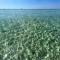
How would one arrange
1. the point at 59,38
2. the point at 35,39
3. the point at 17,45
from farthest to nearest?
the point at 59,38 → the point at 35,39 → the point at 17,45

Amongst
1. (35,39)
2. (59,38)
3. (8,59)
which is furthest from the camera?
(59,38)

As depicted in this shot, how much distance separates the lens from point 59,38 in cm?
826

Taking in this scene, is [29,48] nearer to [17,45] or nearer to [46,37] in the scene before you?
[17,45]

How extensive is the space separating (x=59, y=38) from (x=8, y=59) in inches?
117

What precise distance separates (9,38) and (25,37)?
677mm

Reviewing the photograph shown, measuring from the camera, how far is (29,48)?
6715mm

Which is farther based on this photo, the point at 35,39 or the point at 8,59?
the point at 35,39

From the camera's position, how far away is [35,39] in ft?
25.1

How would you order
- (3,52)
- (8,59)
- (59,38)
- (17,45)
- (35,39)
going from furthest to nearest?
(59,38)
(35,39)
(17,45)
(3,52)
(8,59)

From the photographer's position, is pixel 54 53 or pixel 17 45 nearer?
pixel 54 53

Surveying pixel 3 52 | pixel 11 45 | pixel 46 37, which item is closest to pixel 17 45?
pixel 11 45

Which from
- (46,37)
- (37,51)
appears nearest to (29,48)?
(37,51)

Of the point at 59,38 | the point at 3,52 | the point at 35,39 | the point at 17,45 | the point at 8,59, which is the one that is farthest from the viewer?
the point at 59,38

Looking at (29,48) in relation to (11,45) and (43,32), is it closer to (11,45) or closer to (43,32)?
(11,45)
